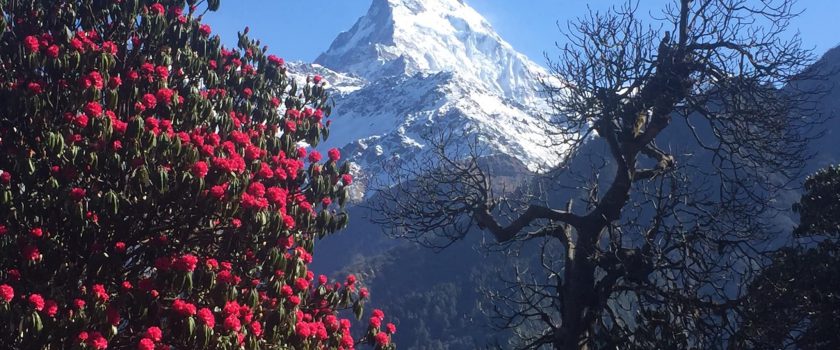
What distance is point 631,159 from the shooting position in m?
9.10

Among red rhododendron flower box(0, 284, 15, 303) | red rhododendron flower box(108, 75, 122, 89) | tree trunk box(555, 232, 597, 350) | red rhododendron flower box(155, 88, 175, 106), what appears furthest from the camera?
tree trunk box(555, 232, 597, 350)

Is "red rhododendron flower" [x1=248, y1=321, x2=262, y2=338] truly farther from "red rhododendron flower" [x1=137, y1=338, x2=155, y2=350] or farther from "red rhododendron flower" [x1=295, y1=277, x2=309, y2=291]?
"red rhododendron flower" [x1=137, y1=338, x2=155, y2=350]

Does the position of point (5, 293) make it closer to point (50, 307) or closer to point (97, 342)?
point (50, 307)

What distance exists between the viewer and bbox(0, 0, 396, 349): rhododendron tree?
498 centimetres

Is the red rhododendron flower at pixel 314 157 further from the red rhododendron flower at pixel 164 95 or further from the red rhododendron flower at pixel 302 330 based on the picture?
the red rhododendron flower at pixel 302 330

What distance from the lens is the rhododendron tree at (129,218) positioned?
498 centimetres

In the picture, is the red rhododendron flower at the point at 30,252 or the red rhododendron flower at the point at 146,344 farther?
the red rhododendron flower at the point at 30,252

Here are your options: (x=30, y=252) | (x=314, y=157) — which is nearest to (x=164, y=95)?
(x=30, y=252)

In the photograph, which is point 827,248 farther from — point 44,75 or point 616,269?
point 44,75

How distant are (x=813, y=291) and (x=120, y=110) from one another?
8.50 m

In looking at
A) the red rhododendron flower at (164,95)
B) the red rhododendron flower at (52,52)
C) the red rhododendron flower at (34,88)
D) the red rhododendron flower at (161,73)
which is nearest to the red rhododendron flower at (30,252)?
the red rhododendron flower at (34,88)

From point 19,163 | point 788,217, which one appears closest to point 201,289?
point 19,163

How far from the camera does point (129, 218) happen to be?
5445mm

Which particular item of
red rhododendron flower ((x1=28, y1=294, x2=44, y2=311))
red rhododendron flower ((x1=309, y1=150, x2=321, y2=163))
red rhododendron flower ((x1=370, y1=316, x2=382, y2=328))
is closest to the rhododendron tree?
red rhododendron flower ((x1=28, y1=294, x2=44, y2=311))
